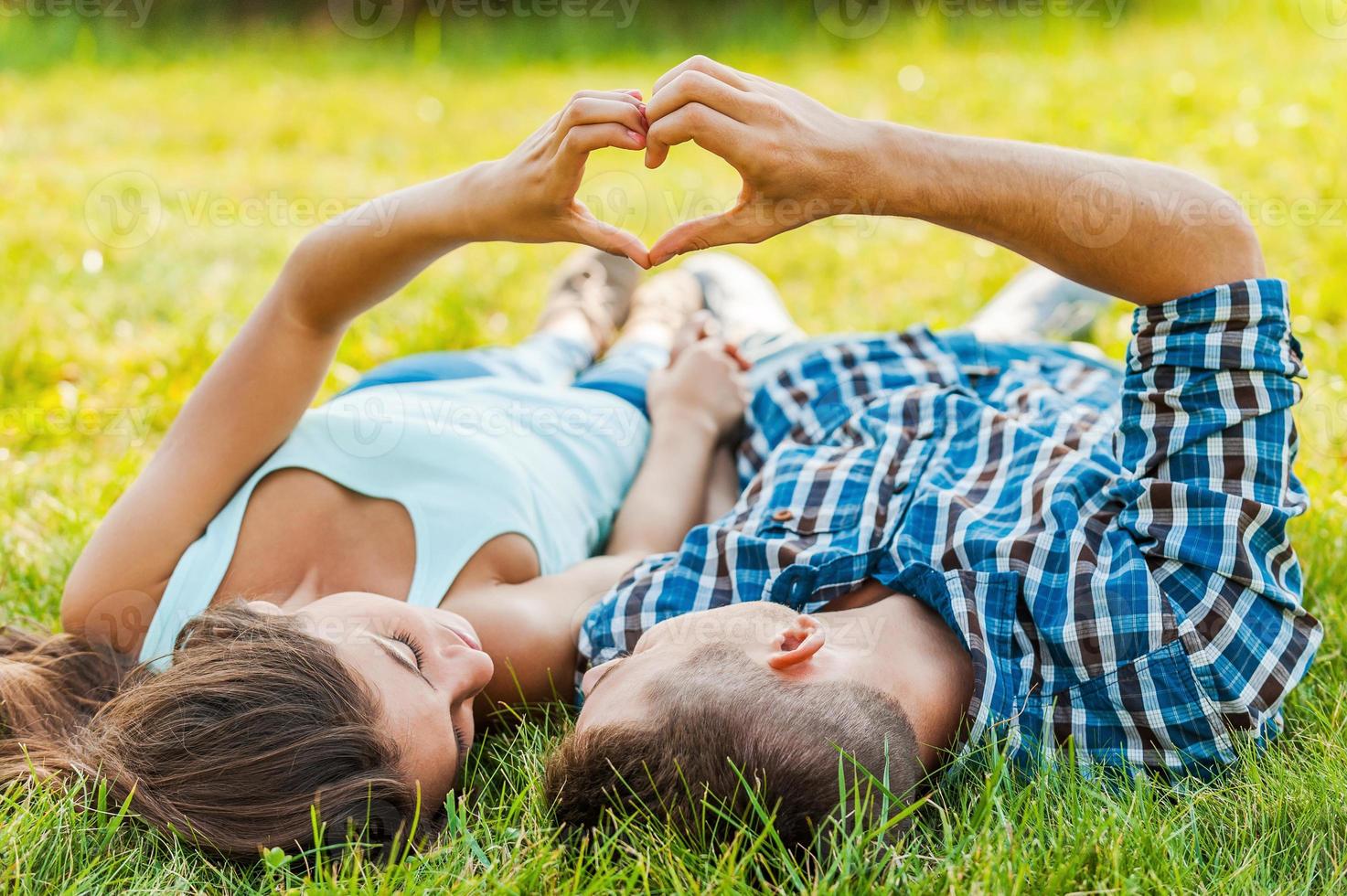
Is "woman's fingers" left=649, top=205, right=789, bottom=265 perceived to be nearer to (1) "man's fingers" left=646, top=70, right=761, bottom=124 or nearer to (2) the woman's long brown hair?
(1) "man's fingers" left=646, top=70, right=761, bottom=124

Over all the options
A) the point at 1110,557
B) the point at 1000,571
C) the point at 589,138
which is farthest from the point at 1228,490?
the point at 589,138

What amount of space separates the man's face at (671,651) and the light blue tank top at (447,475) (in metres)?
0.41

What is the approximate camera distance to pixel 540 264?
3873 mm

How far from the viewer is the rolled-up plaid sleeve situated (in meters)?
1.62

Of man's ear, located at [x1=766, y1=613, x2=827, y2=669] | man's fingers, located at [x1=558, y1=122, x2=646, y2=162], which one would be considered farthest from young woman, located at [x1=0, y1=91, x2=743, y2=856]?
man's ear, located at [x1=766, y1=613, x2=827, y2=669]

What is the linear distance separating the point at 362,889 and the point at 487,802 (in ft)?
1.12

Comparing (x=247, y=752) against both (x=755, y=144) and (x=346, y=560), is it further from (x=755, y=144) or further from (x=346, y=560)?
(x=755, y=144)

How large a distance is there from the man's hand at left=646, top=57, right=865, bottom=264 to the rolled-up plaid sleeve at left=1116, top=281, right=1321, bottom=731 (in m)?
0.60

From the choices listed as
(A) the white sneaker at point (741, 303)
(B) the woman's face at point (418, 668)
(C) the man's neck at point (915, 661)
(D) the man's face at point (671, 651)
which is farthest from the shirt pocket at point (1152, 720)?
(A) the white sneaker at point (741, 303)

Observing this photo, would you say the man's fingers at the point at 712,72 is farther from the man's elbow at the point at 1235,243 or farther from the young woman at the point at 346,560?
the man's elbow at the point at 1235,243

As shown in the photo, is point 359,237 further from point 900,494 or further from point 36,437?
point 36,437

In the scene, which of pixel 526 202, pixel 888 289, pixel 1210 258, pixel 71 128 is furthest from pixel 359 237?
pixel 71 128

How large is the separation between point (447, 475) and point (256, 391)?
358 mm

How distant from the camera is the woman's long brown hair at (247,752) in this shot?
56.9 inches
